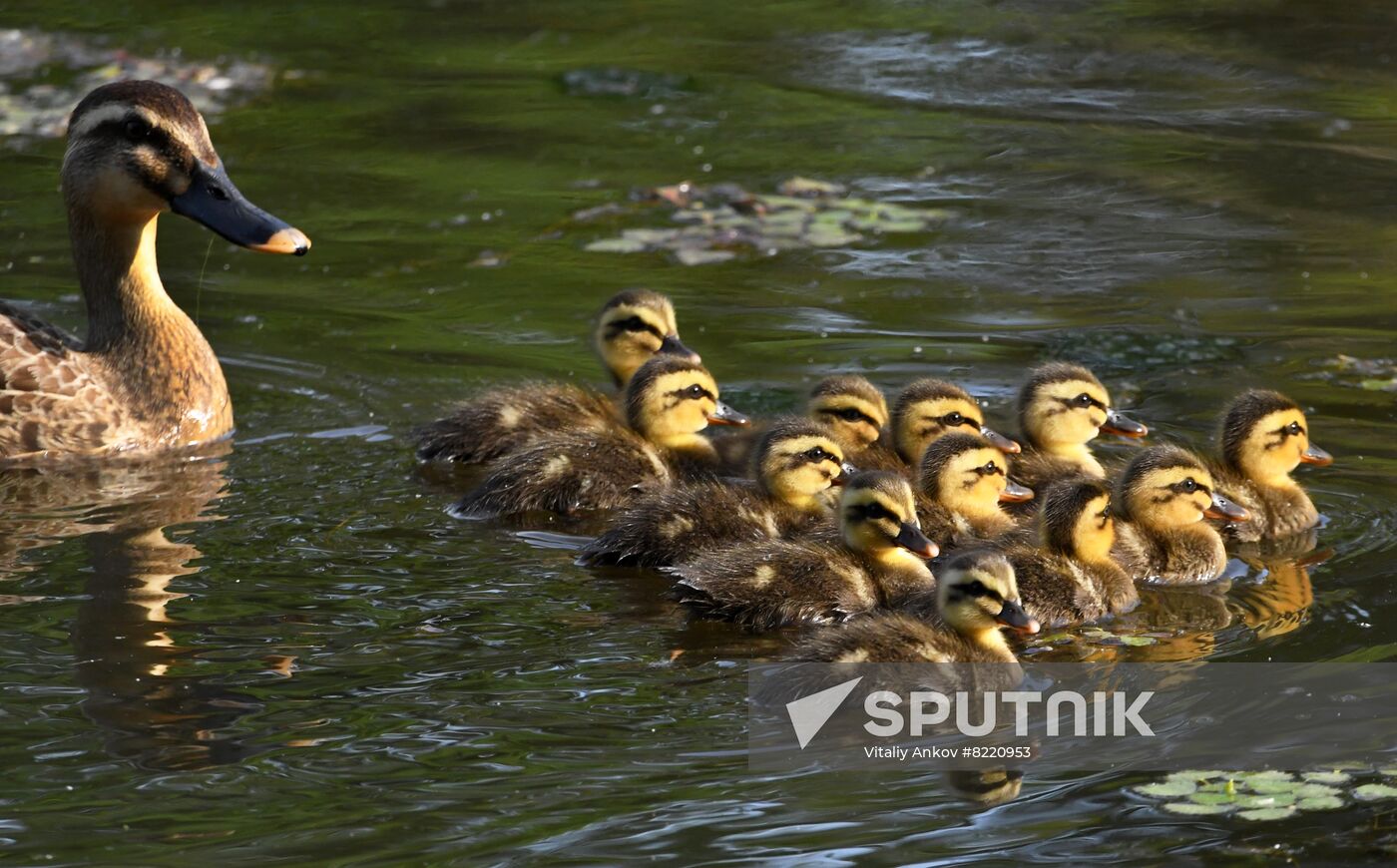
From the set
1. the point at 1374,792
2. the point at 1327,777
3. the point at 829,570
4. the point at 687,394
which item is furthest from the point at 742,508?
the point at 1374,792

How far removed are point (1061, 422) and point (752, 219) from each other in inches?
130

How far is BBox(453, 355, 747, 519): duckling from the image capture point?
7051 millimetres

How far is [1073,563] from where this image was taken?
629 centimetres

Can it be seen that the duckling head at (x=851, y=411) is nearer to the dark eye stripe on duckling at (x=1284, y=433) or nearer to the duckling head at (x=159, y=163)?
the dark eye stripe on duckling at (x=1284, y=433)

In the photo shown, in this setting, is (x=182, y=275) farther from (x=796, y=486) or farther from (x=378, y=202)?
(x=796, y=486)

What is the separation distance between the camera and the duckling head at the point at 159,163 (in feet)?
25.2

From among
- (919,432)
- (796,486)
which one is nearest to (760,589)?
(796,486)

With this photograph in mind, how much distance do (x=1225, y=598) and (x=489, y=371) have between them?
3.33 meters

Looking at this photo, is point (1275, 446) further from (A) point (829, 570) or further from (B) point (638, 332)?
(B) point (638, 332)

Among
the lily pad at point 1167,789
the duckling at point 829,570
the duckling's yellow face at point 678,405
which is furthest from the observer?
the duckling's yellow face at point 678,405

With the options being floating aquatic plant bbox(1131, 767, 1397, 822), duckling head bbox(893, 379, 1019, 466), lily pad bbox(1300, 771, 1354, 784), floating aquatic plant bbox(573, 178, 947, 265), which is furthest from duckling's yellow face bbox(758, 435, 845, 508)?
floating aquatic plant bbox(573, 178, 947, 265)

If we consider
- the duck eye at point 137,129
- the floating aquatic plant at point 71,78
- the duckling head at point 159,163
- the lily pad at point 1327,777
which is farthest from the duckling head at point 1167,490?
the floating aquatic plant at point 71,78

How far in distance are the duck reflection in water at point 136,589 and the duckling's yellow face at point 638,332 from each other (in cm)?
149

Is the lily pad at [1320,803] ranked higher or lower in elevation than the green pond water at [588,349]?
lower
